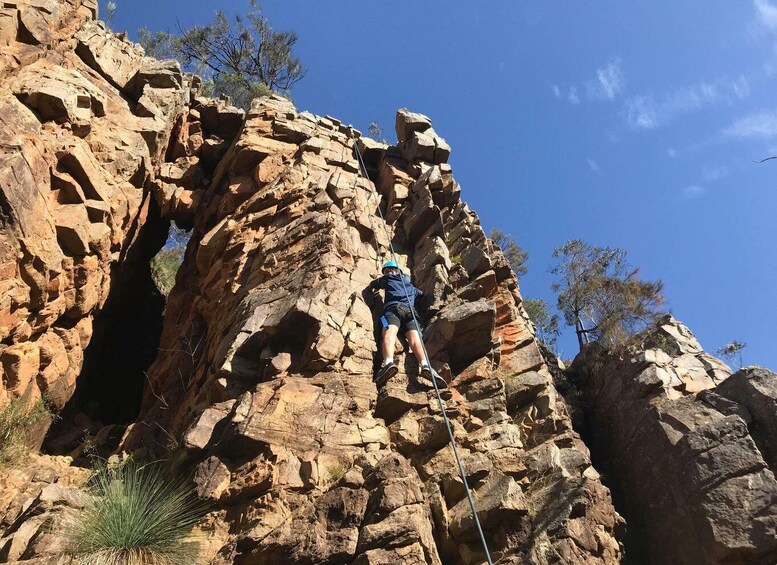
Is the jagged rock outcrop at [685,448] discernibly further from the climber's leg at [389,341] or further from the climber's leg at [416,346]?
the climber's leg at [389,341]

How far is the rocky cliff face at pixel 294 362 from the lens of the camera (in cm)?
689

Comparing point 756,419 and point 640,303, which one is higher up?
point 640,303

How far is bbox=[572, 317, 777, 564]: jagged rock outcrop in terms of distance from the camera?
784cm

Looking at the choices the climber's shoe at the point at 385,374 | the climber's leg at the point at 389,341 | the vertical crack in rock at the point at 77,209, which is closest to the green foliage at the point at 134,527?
the climber's shoe at the point at 385,374

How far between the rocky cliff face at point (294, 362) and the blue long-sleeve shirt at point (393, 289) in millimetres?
318

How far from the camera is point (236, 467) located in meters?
7.21

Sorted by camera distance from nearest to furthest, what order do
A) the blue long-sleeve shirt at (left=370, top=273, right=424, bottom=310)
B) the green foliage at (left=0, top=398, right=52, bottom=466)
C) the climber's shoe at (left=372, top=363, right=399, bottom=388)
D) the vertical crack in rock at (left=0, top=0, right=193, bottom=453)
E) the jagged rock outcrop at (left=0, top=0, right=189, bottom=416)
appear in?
1. the green foliage at (left=0, top=398, right=52, bottom=466)
2. the climber's shoe at (left=372, top=363, right=399, bottom=388)
3. the jagged rock outcrop at (left=0, top=0, right=189, bottom=416)
4. the vertical crack in rock at (left=0, top=0, right=193, bottom=453)
5. the blue long-sleeve shirt at (left=370, top=273, right=424, bottom=310)

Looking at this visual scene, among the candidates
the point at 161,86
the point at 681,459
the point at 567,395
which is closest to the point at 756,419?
the point at 681,459

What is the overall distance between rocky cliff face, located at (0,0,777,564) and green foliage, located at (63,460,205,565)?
0.24m

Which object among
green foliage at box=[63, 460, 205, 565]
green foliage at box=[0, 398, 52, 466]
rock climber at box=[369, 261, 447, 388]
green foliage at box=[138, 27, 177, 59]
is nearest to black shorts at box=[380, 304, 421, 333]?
rock climber at box=[369, 261, 447, 388]

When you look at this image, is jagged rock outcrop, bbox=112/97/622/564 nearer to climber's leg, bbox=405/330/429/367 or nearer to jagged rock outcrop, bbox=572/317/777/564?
climber's leg, bbox=405/330/429/367

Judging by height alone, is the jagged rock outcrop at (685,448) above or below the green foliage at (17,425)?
below

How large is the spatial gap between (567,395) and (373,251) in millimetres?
5214

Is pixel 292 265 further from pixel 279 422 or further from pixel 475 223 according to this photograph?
pixel 475 223
